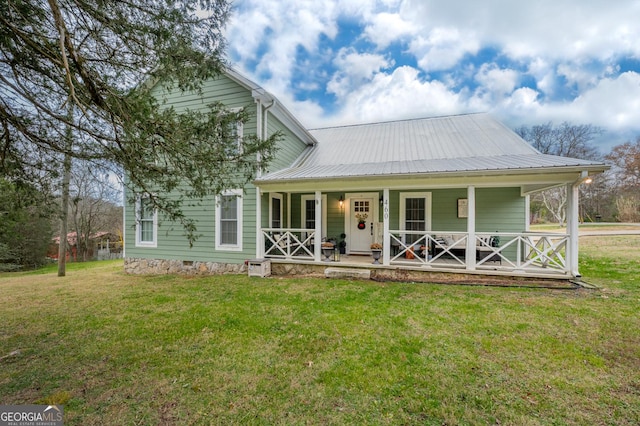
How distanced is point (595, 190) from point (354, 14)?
36372mm

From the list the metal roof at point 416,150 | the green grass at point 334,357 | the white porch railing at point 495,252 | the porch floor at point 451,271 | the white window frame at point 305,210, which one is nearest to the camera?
the green grass at point 334,357

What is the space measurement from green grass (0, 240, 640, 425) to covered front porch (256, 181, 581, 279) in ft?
3.61

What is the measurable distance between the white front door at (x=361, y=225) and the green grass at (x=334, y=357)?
12.2 ft

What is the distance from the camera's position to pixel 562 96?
20.8m

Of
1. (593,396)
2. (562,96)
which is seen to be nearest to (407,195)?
(593,396)

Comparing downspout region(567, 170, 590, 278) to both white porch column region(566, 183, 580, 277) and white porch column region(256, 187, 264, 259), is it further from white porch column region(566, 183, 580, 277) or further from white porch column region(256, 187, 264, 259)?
white porch column region(256, 187, 264, 259)

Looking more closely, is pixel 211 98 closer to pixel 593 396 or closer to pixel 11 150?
pixel 11 150

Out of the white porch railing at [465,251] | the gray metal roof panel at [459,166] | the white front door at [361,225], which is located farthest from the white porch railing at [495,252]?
the gray metal roof panel at [459,166]

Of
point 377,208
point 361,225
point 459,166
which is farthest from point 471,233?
point 361,225

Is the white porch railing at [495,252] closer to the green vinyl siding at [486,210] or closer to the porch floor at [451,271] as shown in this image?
the porch floor at [451,271]

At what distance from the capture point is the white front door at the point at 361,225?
949cm

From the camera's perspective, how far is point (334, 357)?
3.19m

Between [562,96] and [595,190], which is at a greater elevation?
[562,96]

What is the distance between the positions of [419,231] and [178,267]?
25.7ft
